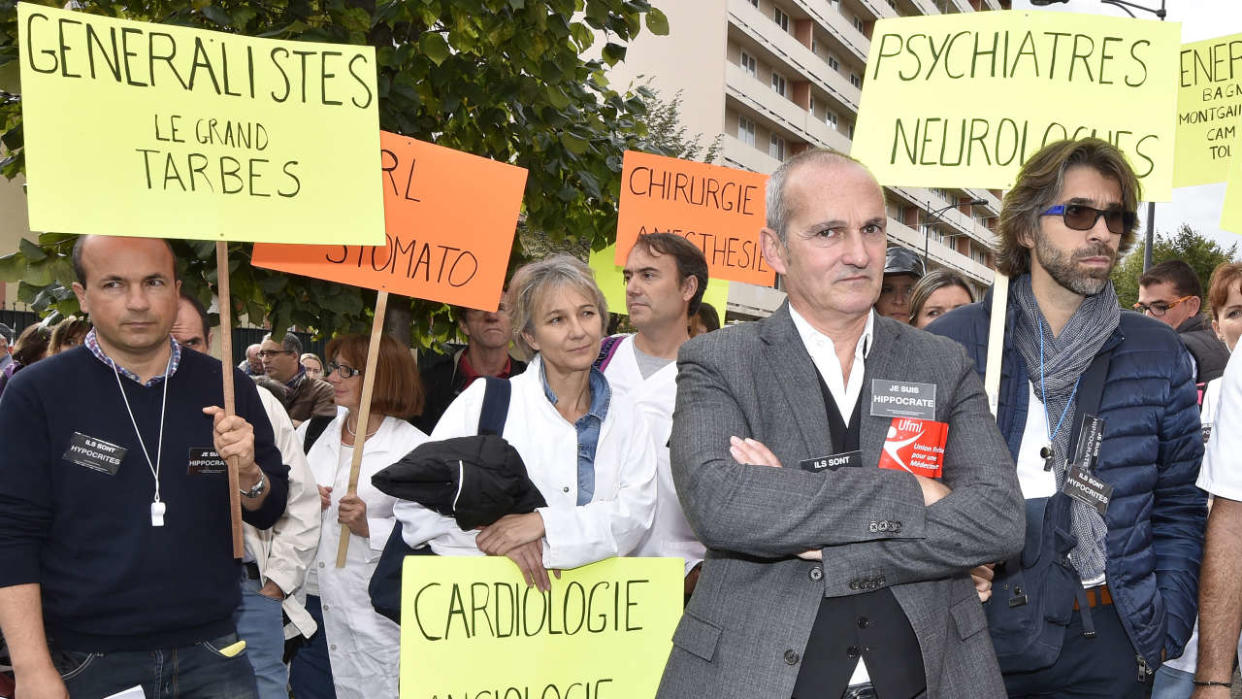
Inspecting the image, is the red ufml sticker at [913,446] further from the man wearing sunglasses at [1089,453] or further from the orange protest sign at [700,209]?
the orange protest sign at [700,209]

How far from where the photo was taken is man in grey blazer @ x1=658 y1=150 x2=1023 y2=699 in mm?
2199

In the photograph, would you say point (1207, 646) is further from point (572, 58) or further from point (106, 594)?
point (572, 58)

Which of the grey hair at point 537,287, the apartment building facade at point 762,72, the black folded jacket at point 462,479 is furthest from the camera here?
the apartment building facade at point 762,72

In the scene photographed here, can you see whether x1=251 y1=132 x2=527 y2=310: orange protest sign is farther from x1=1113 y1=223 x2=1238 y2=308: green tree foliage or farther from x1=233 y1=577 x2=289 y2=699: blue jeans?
x1=1113 y1=223 x2=1238 y2=308: green tree foliage

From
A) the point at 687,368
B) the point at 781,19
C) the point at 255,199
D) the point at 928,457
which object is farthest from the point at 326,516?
the point at 781,19

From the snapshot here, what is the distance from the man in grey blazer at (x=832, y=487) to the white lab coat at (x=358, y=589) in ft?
8.18

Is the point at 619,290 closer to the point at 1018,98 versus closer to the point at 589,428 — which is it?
the point at 589,428

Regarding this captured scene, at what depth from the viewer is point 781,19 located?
160ft

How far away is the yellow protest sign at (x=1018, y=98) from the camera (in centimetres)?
339

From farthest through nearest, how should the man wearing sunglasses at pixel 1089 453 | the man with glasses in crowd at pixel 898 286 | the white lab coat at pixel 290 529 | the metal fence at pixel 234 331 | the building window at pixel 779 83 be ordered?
the building window at pixel 779 83, the metal fence at pixel 234 331, the man with glasses in crowd at pixel 898 286, the white lab coat at pixel 290 529, the man wearing sunglasses at pixel 1089 453

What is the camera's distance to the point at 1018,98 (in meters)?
3.42

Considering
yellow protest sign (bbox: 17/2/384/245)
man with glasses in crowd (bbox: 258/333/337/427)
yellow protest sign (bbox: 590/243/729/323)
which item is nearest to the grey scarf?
yellow protest sign (bbox: 17/2/384/245)

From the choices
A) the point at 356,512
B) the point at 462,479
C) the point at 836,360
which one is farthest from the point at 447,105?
the point at 836,360

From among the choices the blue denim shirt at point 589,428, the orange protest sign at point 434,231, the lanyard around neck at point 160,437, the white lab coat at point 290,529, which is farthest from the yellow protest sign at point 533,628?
the orange protest sign at point 434,231
